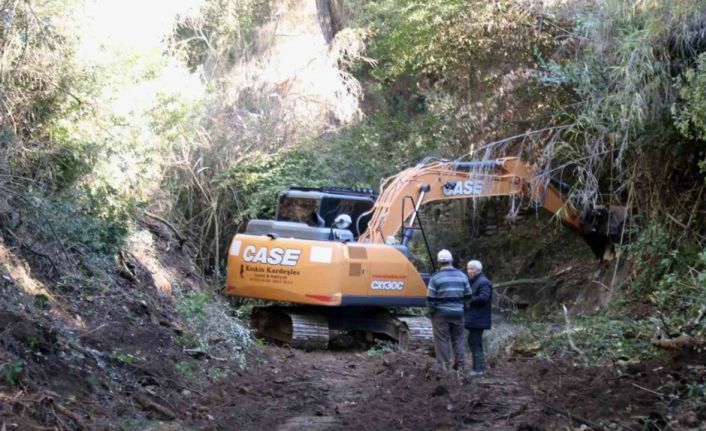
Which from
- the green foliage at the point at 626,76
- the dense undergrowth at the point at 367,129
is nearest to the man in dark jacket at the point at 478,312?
the dense undergrowth at the point at 367,129

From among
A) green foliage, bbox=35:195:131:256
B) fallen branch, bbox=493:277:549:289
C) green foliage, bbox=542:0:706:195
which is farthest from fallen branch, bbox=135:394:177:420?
fallen branch, bbox=493:277:549:289

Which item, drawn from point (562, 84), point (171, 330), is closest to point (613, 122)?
point (562, 84)

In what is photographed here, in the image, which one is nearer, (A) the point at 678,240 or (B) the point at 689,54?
(B) the point at 689,54

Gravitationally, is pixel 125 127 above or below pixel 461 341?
above

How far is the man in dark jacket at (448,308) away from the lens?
11562 mm

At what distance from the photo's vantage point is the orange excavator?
46.5 feet

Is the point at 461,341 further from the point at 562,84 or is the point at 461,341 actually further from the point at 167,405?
the point at 562,84

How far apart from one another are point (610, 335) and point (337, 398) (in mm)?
3546

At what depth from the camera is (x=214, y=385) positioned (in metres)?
10.1

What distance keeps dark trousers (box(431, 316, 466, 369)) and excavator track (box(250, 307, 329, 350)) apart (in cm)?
336

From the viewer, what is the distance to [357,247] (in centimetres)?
1413

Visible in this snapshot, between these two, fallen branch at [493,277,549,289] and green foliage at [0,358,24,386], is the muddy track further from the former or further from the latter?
fallen branch at [493,277,549,289]

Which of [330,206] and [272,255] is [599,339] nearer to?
[272,255]

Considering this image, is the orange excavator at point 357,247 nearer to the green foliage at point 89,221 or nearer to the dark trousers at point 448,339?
the green foliage at point 89,221
